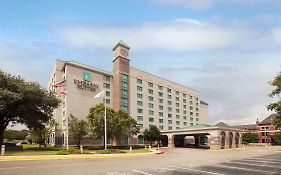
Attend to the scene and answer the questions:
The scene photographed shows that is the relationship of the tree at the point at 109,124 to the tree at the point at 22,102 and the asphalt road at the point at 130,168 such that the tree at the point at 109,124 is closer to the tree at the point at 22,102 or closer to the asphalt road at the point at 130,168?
the tree at the point at 22,102

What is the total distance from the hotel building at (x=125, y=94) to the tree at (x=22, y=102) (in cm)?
1834

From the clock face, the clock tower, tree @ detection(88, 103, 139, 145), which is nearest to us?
tree @ detection(88, 103, 139, 145)

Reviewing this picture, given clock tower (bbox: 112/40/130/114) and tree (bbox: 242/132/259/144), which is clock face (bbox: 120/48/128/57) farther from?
tree (bbox: 242/132/259/144)

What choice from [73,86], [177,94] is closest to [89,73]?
[73,86]

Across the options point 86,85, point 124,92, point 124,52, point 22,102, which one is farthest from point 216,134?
point 22,102

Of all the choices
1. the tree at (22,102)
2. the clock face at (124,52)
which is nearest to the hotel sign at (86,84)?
the clock face at (124,52)

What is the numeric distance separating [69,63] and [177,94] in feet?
176

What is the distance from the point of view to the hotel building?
91.2 m

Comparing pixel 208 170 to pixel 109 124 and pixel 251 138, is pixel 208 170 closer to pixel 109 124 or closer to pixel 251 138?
pixel 109 124

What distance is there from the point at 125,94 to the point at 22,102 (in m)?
54.4

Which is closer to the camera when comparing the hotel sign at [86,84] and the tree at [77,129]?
the tree at [77,129]

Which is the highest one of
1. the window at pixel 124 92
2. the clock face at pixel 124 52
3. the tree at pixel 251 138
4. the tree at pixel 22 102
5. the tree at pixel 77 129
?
the clock face at pixel 124 52

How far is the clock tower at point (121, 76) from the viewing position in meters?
102

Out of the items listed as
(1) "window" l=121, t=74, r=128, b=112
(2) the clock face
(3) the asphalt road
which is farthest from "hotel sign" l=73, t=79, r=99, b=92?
(3) the asphalt road
